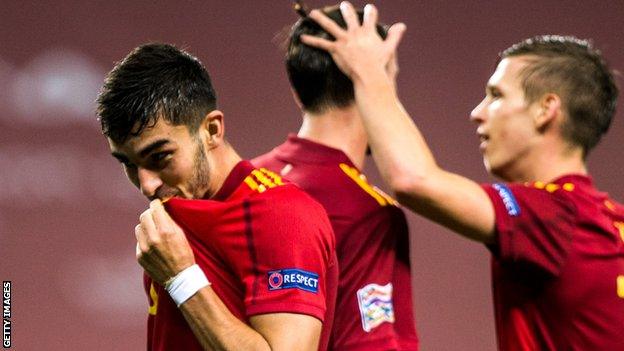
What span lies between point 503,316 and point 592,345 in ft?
0.47

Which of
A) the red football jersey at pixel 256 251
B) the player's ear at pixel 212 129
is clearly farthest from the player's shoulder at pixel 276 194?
the player's ear at pixel 212 129

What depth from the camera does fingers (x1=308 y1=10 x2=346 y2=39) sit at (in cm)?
163

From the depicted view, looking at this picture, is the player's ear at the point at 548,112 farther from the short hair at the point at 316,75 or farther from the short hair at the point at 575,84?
the short hair at the point at 316,75

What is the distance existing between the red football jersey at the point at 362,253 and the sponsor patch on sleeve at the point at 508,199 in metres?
0.26

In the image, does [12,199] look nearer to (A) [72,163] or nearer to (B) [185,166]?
(A) [72,163]

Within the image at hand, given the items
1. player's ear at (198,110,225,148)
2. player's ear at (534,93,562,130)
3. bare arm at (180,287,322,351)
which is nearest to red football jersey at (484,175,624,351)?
player's ear at (534,93,562,130)

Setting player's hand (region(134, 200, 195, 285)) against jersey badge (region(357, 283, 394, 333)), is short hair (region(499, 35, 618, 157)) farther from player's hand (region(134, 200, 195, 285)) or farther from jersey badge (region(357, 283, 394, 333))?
player's hand (region(134, 200, 195, 285))

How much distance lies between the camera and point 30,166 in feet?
11.2

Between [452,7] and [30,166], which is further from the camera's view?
[452,7]

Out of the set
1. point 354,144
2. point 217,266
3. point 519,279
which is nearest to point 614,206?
point 519,279

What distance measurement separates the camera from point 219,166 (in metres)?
1.60

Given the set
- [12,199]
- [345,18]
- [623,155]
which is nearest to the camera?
[345,18]

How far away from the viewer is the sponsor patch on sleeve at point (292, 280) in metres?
1.42
